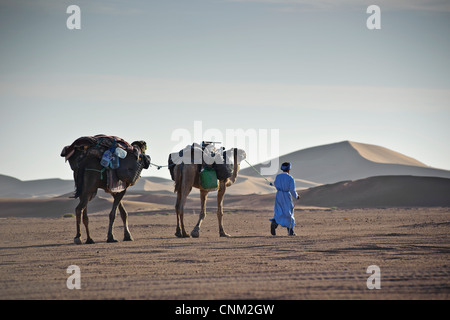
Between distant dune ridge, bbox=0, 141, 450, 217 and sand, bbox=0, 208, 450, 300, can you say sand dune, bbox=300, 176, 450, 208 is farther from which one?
sand, bbox=0, 208, 450, 300

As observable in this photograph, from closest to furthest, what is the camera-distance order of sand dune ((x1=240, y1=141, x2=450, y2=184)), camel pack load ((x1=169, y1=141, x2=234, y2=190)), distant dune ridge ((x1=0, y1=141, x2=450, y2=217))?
camel pack load ((x1=169, y1=141, x2=234, y2=190)) → distant dune ridge ((x1=0, y1=141, x2=450, y2=217)) → sand dune ((x1=240, y1=141, x2=450, y2=184))

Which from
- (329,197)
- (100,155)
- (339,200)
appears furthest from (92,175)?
(329,197)

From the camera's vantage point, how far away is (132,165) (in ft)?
55.4

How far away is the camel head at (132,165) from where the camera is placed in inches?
655

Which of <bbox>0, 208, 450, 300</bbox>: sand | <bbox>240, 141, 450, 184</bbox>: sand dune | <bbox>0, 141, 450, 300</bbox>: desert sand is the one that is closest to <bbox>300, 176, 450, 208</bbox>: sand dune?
<bbox>0, 141, 450, 300</bbox>: desert sand

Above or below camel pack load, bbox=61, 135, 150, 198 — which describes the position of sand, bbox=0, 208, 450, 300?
below

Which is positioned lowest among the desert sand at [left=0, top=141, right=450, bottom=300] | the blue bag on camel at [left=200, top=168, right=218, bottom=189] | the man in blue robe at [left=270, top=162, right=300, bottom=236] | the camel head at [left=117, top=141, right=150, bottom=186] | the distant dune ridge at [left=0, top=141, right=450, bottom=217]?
the distant dune ridge at [left=0, top=141, right=450, bottom=217]

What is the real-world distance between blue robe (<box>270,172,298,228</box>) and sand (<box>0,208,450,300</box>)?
1.11m

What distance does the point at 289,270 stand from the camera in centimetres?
1047

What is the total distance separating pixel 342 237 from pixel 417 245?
9.49ft

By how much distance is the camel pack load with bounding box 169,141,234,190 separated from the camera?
17.5 metres

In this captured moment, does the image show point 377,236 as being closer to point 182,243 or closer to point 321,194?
point 182,243

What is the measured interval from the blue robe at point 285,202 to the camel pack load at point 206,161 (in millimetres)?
1517

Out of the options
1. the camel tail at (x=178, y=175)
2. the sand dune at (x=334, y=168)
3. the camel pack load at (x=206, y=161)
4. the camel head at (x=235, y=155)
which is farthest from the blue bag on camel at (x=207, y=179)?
the sand dune at (x=334, y=168)
